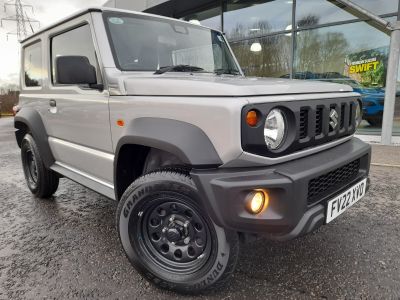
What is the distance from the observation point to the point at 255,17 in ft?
29.8

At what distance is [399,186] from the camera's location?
13.5 ft

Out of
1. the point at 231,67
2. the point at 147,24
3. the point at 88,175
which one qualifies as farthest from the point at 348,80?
the point at 88,175

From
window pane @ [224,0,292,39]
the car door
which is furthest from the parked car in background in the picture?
the car door

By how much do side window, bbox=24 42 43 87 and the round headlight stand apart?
8.72 feet

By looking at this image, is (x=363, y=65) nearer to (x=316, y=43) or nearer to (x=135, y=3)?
(x=316, y=43)

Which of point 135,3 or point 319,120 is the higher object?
point 135,3

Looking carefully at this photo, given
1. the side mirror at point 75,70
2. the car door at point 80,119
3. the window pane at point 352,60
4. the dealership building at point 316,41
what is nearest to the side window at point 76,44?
the car door at point 80,119

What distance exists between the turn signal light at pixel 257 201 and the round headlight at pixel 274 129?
0.86 feet

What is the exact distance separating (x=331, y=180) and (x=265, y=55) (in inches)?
300

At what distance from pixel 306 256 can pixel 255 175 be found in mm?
1128

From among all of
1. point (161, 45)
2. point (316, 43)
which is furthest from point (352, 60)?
point (161, 45)

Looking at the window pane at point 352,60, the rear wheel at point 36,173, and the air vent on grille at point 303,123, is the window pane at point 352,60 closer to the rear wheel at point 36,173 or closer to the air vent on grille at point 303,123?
the air vent on grille at point 303,123

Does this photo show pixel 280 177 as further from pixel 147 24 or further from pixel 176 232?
pixel 147 24

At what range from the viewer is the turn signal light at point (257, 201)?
5.34 feet
